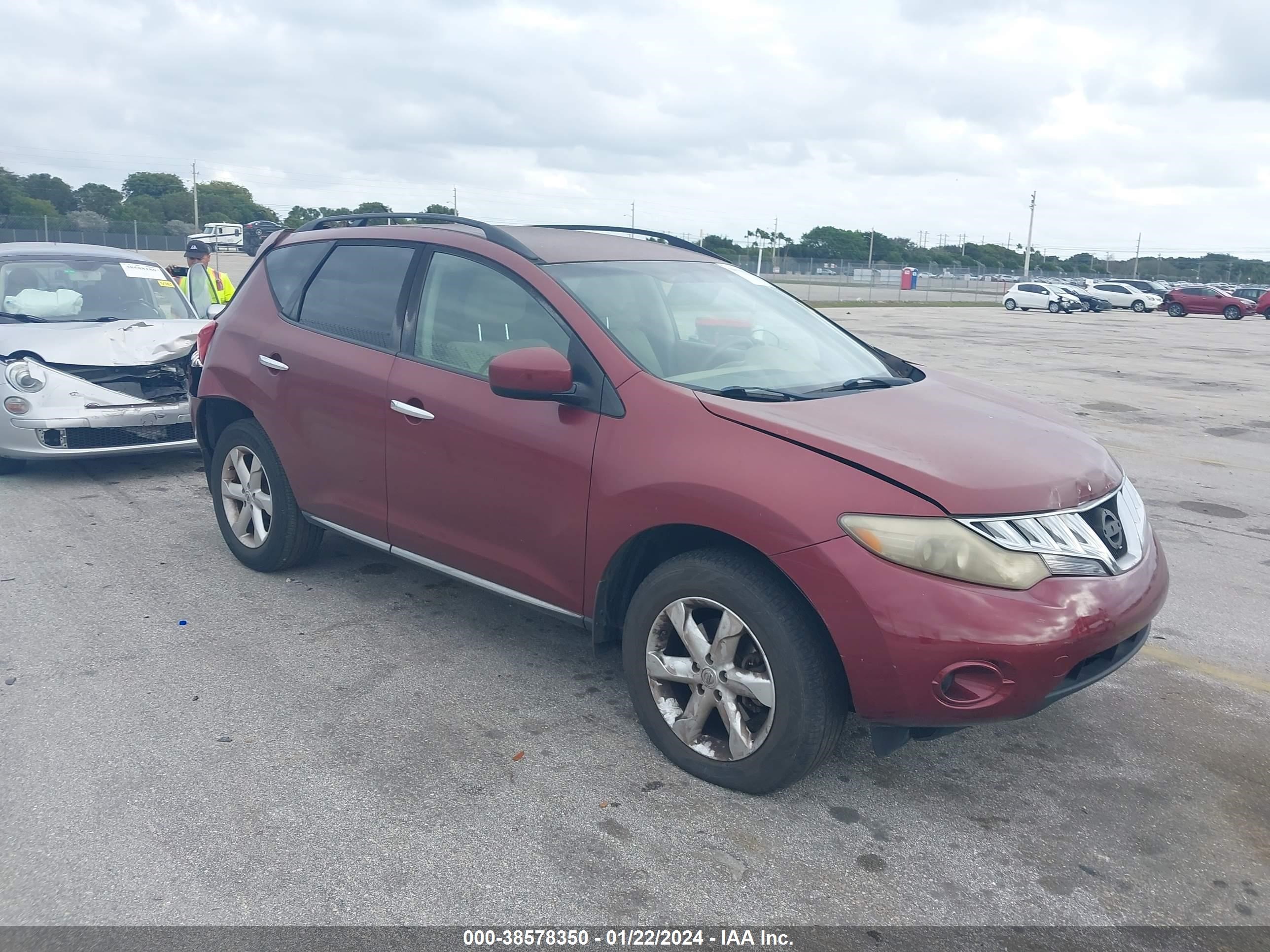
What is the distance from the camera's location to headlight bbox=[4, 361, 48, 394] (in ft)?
23.3

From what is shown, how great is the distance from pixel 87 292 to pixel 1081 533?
26.1ft

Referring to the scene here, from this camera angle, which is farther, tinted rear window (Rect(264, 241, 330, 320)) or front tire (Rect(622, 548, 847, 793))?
tinted rear window (Rect(264, 241, 330, 320))

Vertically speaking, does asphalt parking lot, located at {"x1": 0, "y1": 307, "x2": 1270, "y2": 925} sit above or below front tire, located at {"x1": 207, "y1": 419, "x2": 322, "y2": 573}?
below

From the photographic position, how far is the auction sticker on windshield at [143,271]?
28.8 ft

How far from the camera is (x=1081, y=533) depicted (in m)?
3.14

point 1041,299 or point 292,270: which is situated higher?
point 1041,299

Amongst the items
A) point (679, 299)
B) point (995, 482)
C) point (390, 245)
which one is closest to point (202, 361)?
point (390, 245)

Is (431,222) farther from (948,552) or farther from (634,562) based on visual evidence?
(948,552)

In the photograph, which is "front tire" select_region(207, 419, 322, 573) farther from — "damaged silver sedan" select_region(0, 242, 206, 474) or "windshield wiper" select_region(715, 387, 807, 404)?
"windshield wiper" select_region(715, 387, 807, 404)

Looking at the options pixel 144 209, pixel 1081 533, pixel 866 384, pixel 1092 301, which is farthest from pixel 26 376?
pixel 144 209

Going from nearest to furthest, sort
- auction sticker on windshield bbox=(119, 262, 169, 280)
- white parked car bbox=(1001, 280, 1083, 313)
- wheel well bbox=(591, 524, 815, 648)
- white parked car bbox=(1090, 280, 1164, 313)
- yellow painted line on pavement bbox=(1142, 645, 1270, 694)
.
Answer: wheel well bbox=(591, 524, 815, 648)
yellow painted line on pavement bbox=(1142, 645, 1270, 694)
auction sticker on windshield bbox=(119, 262, 169, 280)
white parked car bbox=(1001, 280, 1083, 313)
white parked car bbox=(1090, 280, 1164, 313)

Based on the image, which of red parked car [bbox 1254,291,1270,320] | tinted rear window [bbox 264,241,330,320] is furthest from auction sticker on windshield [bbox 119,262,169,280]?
red parked car [bbox 1254,291,1270,320]

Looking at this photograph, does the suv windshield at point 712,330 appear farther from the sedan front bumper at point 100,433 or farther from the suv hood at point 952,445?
the sedan front bumper at point 100,433

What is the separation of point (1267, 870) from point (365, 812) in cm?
265
